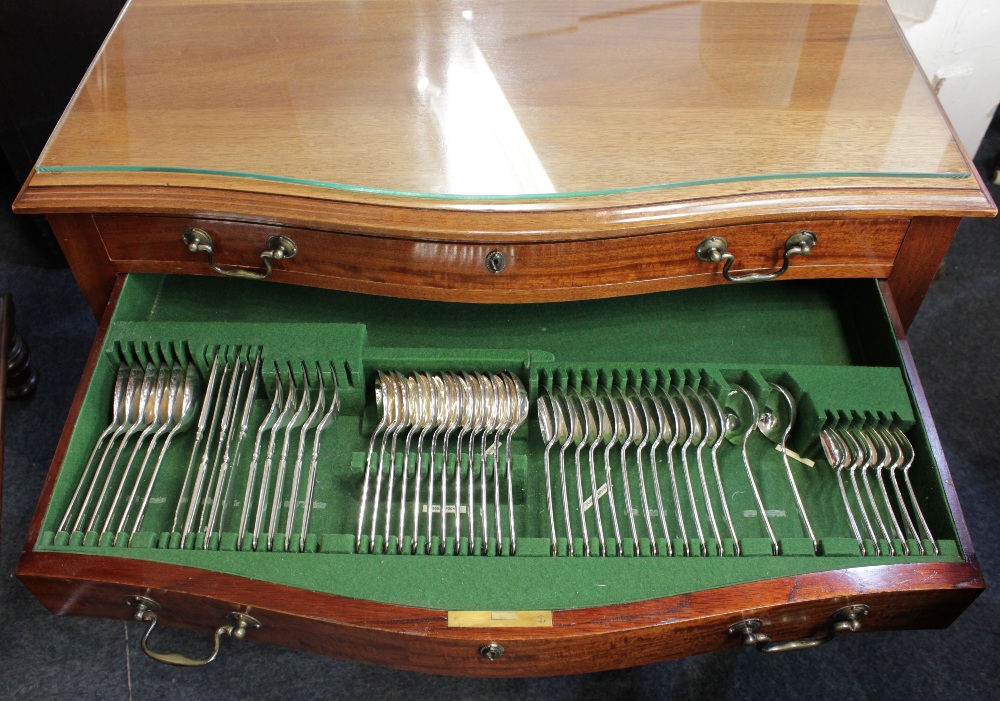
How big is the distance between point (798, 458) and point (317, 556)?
59 cm

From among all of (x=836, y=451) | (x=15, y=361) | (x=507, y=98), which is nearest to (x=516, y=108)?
(x=507, y=98)

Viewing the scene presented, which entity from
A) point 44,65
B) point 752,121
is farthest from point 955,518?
point 44,65

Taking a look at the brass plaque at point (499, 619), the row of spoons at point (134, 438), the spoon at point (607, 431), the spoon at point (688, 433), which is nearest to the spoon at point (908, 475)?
the spoon at point (688, 433)

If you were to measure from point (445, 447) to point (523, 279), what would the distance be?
222mm

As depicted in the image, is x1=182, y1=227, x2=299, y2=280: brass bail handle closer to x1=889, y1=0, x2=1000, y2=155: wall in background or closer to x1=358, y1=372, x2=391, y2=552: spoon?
x1=358, y1=372, x2=391, y2=552: spoon

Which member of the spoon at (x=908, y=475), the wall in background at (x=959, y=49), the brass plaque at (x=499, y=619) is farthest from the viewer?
the wall in background at (x=959, y=49)

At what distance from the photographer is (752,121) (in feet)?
3.44

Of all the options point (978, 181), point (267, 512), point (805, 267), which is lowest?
point (267, 512)

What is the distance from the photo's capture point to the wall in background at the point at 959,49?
151cm

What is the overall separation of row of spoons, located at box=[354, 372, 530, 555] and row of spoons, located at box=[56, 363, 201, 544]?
24 centimetres

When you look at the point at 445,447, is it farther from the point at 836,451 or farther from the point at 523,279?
the point at 836,451

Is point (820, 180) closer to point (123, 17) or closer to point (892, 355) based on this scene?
point (892, 355)

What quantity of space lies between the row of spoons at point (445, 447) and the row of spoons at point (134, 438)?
0.24 m

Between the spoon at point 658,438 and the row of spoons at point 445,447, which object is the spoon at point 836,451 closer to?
the spoon at point 658,438
